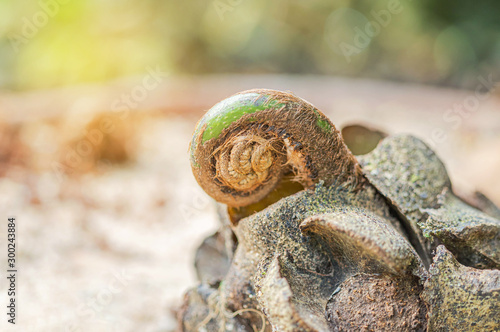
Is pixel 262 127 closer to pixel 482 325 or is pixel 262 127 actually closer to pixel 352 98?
pixel 482 325

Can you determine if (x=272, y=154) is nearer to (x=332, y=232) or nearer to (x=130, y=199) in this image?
(x=332, y=232)

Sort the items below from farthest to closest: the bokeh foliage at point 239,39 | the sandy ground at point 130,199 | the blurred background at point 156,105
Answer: the bokeh foliage at point 239,39
the blurred background at point 156,105
the sandy ground at point 130,199

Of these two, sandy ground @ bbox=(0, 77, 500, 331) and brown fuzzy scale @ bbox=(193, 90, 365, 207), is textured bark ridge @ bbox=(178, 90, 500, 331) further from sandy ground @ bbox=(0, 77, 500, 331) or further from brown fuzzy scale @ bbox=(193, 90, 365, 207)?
sandy ground @ bbox=(0, 77, 500, 331)

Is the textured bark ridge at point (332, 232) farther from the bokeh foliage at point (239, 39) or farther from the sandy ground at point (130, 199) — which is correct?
the bokeh foliage at point (239, 39)

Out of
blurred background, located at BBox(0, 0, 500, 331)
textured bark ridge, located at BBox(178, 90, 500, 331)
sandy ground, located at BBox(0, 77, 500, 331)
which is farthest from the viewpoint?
blurred background, located at BBox(0, 0, 500, 331)

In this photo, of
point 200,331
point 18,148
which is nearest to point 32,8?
point 18,148

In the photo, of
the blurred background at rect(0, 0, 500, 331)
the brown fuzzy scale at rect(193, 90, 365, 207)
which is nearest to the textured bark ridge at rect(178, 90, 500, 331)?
the brown fuzzy scale at rect(193, 90, 365, 207)

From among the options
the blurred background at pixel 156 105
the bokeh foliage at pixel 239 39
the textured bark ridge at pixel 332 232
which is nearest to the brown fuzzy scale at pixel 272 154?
the textured bark ridge at pixel 332 232

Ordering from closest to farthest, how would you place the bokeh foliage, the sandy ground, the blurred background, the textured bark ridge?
the textured bark ridge
the sandy ground
the blurred background
the bokeh foliage
